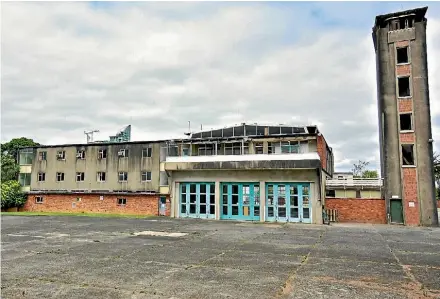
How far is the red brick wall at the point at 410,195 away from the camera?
24484mm

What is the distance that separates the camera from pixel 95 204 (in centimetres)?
3269

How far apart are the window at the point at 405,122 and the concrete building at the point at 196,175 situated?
590 centimetres

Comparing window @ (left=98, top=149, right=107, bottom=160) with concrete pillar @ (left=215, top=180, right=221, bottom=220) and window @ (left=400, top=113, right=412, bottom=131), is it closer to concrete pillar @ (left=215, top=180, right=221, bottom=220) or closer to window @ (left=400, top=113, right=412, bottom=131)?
concrete pillar @ (left=215, top=180, right=221, bottom=220)

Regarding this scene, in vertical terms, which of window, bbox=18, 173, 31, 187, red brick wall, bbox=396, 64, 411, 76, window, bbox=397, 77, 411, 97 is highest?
red brick wall, bbox=396, 64, 411, 76

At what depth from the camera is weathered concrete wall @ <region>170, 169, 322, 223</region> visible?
24.2 metres

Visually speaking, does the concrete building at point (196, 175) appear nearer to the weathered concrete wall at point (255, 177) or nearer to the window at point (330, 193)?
the weathered concrete wall at point (255, 177)

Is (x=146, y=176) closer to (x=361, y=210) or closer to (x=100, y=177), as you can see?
(x=100, y=177)

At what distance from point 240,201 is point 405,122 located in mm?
13786

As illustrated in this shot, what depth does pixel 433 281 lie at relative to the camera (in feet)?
26.6

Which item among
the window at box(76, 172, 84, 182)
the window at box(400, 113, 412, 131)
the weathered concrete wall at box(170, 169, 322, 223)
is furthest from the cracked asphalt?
the window at box(76, 172, 84, 182)

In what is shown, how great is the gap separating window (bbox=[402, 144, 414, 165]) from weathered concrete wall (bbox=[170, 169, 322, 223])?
277 inches

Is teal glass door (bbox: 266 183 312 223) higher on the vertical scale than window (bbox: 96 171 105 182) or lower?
lower

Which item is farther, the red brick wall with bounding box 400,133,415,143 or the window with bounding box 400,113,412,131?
the window with bounding box 400,113,412,131

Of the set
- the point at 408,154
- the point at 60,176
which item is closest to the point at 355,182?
the point at 408,154
